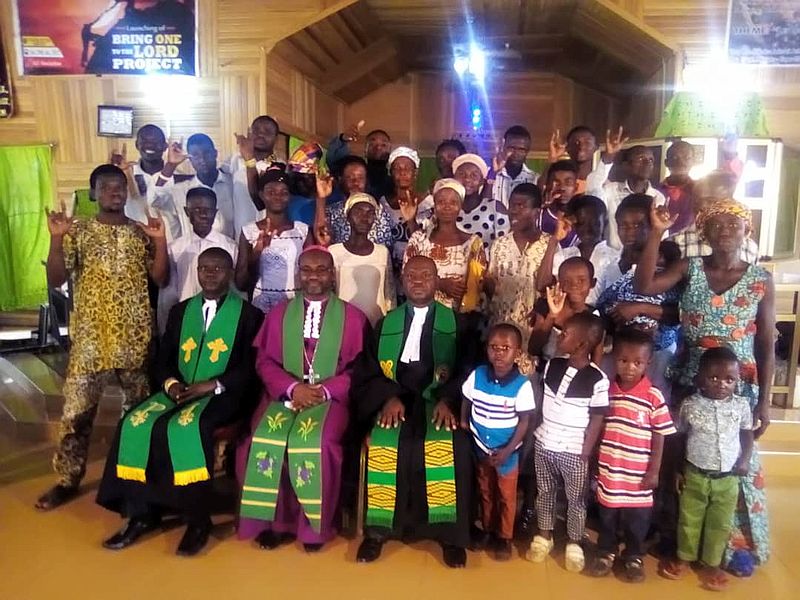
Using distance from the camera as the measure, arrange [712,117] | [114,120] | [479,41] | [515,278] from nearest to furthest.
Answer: [515,278]
[712,117]
[114,120]
[479,41]

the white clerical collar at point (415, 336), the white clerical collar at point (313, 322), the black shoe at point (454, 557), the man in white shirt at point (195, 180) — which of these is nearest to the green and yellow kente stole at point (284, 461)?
the white clerical collar at point (313, 322)

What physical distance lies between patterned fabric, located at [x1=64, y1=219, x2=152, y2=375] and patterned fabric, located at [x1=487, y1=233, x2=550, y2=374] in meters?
1.87

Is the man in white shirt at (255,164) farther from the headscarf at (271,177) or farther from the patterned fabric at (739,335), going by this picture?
the patterned fabric at (739,335)

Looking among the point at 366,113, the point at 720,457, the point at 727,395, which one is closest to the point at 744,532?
the point at 720,457

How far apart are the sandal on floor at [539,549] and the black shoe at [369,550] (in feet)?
2.23

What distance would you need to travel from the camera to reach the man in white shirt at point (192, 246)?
3.50 m

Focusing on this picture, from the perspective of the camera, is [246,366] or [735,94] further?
[735,94]

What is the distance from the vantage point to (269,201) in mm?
3512

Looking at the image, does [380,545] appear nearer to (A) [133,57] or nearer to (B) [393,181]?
(B) [393,181]

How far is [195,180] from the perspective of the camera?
13.4 feet

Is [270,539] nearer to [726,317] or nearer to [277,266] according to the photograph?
[277,266]

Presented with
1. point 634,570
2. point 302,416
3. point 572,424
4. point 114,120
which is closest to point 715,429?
point 572,424

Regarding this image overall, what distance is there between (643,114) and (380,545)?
17.1 ft

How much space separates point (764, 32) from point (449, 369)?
3.94 meters
